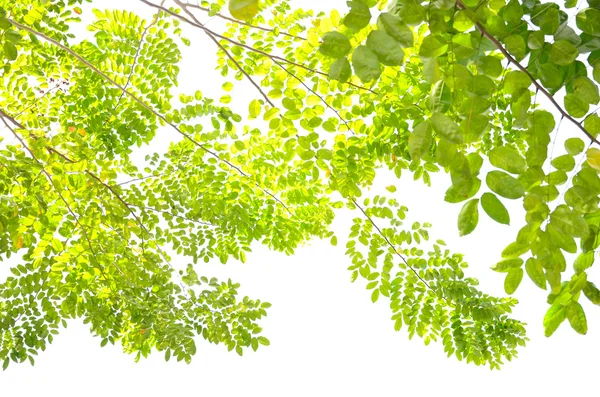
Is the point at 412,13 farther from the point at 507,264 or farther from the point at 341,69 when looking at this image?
the point at 507,264

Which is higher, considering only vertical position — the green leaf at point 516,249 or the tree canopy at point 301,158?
the tree canopy at point 301,158

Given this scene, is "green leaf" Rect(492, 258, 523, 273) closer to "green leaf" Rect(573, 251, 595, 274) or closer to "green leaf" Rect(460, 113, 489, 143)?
"green leaf" Rect(573, 251, 595, 274)

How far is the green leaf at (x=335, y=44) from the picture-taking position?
0.86 meters

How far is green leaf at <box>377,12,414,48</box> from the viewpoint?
2.59ft

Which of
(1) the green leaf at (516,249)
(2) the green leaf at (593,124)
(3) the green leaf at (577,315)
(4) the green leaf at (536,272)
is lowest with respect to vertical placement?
(3) the green leaf at (577,315)

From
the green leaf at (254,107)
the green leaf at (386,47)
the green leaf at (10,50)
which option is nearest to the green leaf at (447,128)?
the green leaf at (386,47)

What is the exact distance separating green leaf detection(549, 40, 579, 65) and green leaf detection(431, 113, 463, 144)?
30 centimetres

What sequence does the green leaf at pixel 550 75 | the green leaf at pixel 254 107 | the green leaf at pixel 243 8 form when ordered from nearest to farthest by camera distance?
the green leaf at pixel 243 8 < the green leaf at pixel 550 75 < the green leaf at pixel 254 107

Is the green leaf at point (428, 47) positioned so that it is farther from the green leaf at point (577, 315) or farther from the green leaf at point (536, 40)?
the green leaf at point (577, 315)

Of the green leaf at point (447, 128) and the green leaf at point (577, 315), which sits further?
the green leaf at point (577, 315)

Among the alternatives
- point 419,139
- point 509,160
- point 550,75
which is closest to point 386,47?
point 419,139

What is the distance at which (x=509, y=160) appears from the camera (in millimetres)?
847

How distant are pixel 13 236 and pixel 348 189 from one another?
4.31 ft

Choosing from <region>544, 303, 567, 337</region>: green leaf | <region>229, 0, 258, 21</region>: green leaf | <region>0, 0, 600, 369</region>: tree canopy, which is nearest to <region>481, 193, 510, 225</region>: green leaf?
<region>0, 0, 600, 369</region>: tree canopy
